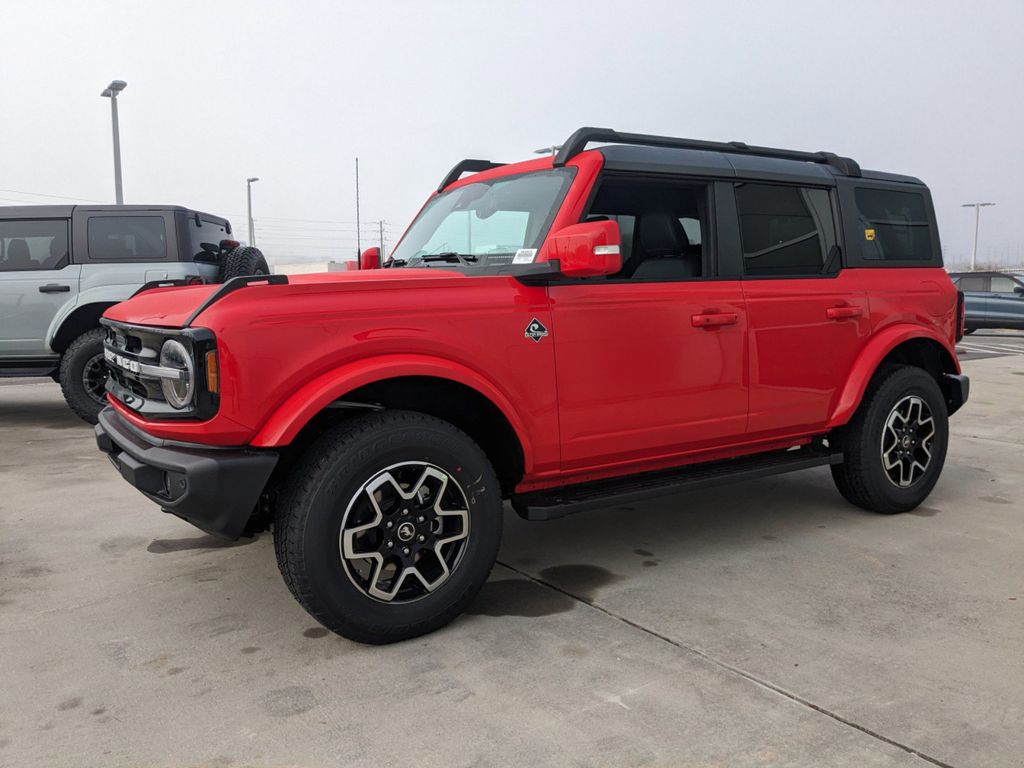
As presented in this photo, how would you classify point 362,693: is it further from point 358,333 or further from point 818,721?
point 818,721

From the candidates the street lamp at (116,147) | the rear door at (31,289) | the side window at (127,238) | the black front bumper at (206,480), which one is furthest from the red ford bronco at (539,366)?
the street lamp at (116,147)

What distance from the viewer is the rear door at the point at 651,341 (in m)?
3.53

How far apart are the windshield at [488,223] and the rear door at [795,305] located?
40.4 inches

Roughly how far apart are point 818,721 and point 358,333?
194 cm

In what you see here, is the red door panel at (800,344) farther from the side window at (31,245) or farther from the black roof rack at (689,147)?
the side window at (31,245)

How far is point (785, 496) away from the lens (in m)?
5.27

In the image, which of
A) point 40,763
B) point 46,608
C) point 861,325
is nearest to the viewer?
point 40,763

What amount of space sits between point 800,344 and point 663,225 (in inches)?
36.0

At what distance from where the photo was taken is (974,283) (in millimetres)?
19656

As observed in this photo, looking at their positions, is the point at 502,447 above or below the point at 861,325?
below

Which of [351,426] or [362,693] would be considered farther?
[351,426]

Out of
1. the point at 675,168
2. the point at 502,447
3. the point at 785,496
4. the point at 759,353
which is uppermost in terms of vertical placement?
the point at 675,168

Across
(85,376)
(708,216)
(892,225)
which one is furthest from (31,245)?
(892,225)

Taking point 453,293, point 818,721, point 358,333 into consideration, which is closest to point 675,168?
point 453,293
